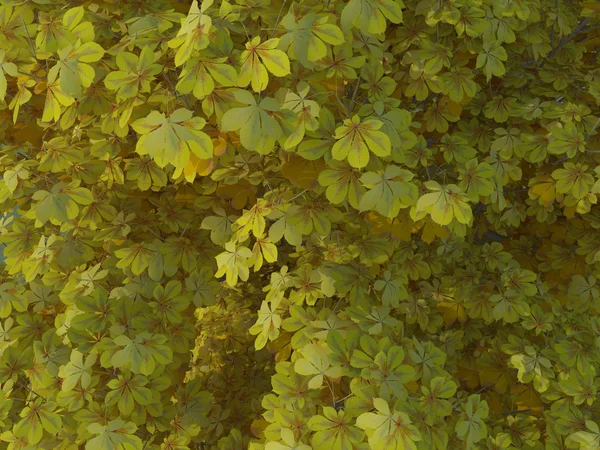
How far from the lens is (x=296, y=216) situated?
1.85m

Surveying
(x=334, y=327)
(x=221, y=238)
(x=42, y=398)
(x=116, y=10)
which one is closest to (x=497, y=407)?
(x=334, y=327)

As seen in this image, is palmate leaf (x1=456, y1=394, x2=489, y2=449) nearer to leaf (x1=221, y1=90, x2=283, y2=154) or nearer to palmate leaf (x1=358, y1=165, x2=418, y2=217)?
palmate leaf (x1=358, y1=165, x2=418, y2=217)

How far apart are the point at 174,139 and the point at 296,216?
0.57 meters

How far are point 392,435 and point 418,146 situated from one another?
3.46 ft

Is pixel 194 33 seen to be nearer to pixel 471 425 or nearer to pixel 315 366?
pixel 315 366

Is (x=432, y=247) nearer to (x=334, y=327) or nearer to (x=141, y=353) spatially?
(x=334, y=327)

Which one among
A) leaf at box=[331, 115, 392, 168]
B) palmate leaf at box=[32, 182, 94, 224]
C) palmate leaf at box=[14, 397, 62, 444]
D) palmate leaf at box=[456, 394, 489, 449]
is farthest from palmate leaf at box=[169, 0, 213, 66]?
palmate leaf at box=[456, 394, 489, 449]

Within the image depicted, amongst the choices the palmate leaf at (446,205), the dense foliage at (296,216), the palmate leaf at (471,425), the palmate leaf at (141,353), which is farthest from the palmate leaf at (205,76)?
the palmate leaf at (471,425)

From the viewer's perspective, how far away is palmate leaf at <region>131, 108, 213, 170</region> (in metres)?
1.39

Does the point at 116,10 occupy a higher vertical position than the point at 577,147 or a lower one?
higher

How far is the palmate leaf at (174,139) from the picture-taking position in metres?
1.39

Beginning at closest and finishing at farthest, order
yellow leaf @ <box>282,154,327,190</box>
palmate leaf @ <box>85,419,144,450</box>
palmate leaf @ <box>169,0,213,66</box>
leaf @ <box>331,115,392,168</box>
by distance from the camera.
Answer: palmate leaf @ <box>169,0,213,66</box>
leaf @ <box>331,115,392,168</box>
palmate leaf @ <box>85,419,144,450</box>
yellow leaf @ <box>282,154,327,190</box>

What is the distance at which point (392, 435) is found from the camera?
1.54m

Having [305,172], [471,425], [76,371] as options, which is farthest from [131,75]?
[471,425]
